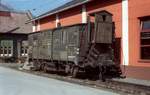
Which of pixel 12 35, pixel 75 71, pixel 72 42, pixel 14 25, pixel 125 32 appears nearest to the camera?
pixel 75 71

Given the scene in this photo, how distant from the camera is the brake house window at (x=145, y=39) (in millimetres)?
22719

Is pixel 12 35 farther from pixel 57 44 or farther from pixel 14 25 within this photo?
pixel 57 44

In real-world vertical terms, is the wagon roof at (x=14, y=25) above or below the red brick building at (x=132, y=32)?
above

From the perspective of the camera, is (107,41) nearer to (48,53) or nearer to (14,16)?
(48,53)

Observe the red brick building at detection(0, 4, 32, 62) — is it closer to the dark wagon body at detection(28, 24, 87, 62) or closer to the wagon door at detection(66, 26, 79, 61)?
the dark wagon body at detection(28, 24, 87, 62)

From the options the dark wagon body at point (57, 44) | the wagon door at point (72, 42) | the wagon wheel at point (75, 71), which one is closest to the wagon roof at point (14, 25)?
the dark wagon body at point (57, 44)

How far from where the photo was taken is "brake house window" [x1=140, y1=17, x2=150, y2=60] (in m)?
22.7

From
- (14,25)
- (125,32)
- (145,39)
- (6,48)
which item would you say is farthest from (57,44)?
(14,25)

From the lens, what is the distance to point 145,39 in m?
22.9

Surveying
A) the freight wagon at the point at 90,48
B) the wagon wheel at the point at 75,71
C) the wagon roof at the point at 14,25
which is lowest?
the wagon wheel at the point at 75,71

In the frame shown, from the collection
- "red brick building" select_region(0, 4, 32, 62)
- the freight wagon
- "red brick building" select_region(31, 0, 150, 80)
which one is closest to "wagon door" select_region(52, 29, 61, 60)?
the freight wagon

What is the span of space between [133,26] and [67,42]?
3901 millimetres

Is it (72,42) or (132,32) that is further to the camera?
(132,32)

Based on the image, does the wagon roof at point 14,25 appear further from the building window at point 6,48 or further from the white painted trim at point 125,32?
the white painted trim at point 125,32
